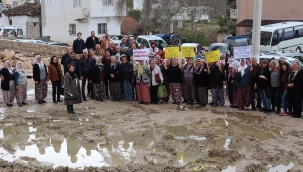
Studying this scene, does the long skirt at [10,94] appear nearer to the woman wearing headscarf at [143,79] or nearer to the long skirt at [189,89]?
the woman wearing headscarf at [143,79]

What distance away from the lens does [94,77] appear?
52.1 ft

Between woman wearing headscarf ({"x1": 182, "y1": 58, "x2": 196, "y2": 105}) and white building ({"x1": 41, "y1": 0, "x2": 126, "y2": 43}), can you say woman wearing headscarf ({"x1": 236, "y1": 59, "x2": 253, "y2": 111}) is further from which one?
white building ({"x1": 41, "y1": 0, "x2": 126, "y2": 43})

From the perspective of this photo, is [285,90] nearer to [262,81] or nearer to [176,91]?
[262,81]

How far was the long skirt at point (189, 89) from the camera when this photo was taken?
15.1 meters

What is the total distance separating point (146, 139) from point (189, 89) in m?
4.27

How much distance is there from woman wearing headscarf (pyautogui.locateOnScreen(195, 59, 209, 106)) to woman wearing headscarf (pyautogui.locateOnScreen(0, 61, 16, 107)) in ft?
19.0

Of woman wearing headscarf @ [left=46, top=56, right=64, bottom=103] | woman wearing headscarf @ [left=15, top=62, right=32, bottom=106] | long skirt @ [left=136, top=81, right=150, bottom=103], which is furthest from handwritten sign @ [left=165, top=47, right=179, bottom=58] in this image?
woman wearing headscarf @ [left=15, top=62, right=32, bottom=106]

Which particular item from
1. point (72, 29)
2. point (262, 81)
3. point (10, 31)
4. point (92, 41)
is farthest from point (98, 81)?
point (72, 29)

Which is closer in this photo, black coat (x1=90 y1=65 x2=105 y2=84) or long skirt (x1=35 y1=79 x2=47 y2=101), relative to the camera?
long skirt (x1=35 y1=79 x2=47 y2=101)

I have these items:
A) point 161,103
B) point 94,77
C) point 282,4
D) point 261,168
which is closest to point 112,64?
point 94,77

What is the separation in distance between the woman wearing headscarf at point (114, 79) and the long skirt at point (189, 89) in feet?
7.43

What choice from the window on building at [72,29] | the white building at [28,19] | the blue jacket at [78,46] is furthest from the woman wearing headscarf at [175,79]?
the white building at [28,19]

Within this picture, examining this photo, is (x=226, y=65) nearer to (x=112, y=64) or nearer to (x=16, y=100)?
(x=112, y=64)

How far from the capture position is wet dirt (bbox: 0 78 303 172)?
9547 mm
